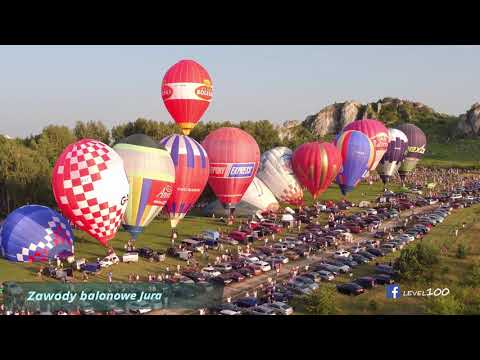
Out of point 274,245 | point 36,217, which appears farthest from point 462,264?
point 36,217

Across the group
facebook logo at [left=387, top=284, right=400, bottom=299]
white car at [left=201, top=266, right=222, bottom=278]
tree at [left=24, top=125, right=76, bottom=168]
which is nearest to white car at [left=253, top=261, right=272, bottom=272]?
white car at [left=201, top=266, right=222, bottom=278]

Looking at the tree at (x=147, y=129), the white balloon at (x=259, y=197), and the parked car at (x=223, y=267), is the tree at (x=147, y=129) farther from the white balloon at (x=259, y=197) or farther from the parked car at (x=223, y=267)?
the parked car at (x=223, y=267)

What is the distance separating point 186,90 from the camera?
4450 cm

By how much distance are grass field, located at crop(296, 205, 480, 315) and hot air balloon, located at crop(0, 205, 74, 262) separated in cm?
1684

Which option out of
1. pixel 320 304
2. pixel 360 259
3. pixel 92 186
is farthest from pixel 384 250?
pixel 92 186

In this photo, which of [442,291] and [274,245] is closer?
[442,291]

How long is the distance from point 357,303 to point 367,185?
48.6 metres

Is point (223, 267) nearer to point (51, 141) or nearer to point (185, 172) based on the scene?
point (185, 172)

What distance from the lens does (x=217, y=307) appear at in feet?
76.4

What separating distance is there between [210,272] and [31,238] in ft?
36.2

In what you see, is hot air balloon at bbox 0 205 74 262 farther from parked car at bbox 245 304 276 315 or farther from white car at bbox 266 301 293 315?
white car at bbox 266 301 293 315

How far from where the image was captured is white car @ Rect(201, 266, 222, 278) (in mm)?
27562

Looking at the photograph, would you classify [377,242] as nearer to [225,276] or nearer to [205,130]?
[225,276]

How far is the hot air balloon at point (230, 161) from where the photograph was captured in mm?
38594
